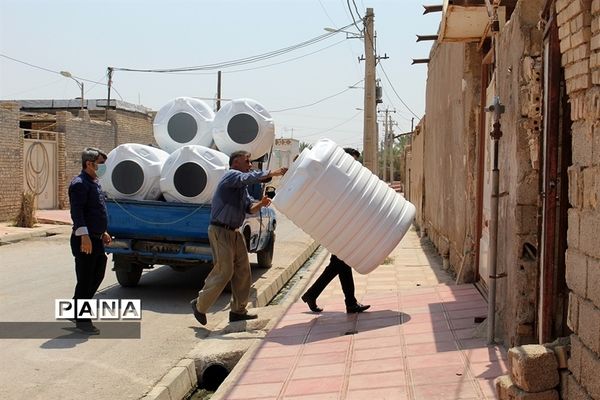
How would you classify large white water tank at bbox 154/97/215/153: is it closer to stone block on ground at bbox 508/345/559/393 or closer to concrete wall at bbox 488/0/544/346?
concrete wall at bbox 488/0/544/346

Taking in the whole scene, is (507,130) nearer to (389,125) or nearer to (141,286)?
(141,286)

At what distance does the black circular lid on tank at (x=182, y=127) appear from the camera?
1040cm

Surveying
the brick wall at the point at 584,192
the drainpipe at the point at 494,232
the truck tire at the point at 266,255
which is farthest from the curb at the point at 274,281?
the brick wall at the point at 584,192

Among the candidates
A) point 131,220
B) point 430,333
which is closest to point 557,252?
point 430,333

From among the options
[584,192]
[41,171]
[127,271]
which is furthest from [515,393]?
[41,171]

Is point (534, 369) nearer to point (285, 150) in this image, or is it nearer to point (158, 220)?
point (158, 220)

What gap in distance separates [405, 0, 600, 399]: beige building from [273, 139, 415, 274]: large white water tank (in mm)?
1181

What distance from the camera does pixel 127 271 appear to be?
961 cm

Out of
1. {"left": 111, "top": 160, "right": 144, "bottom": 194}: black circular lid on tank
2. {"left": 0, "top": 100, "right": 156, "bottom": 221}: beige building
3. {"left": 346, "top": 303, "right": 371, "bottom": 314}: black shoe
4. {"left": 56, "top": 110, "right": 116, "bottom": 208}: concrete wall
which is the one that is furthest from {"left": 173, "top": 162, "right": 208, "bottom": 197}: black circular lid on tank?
{"left": 56, "top": 110, "right": 116, "bottom": 208}: concrete wall

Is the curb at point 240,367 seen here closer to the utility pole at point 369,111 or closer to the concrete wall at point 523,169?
the concrete wall at point 523,169

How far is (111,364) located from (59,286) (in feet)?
13.4

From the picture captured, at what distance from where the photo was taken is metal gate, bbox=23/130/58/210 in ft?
76.6

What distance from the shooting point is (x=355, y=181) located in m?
6.59

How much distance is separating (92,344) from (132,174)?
10.3 ft
